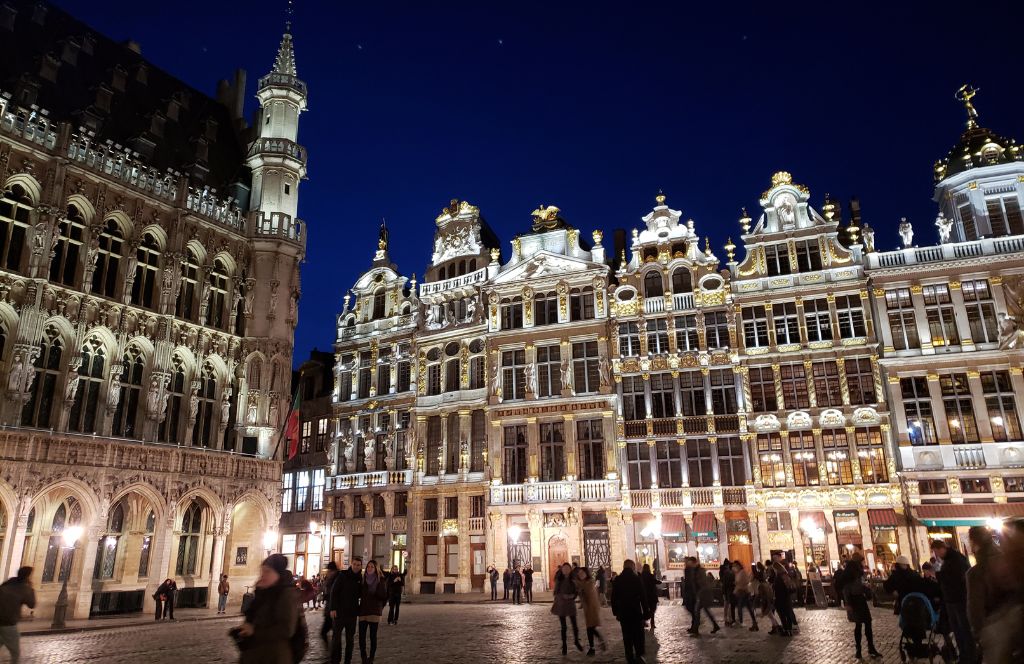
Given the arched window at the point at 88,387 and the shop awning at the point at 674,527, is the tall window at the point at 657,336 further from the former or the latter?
the arched window at the point at 88,387

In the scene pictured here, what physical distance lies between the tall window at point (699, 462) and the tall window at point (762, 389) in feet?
9.19

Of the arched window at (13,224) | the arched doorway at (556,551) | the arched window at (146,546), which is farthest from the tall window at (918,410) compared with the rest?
the arched window at (13,224)

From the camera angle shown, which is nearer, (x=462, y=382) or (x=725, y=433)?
(x=725, y=433)

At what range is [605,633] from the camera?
16266mm

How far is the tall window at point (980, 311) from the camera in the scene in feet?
98.0

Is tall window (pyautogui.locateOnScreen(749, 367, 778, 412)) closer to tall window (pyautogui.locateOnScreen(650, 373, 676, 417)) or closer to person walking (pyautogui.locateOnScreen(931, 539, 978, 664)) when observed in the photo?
tall window (pyautogui.locateOnScreen(650, 373, 676, 417))

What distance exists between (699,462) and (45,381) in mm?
25832

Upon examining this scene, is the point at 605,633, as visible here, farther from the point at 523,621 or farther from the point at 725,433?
the point at 725,433

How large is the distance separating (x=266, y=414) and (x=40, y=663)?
735 inches

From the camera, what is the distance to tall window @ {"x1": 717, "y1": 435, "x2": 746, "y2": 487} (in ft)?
103

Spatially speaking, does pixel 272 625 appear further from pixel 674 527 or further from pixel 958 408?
pixel 958 408

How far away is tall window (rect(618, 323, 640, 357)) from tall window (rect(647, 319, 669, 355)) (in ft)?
1.84

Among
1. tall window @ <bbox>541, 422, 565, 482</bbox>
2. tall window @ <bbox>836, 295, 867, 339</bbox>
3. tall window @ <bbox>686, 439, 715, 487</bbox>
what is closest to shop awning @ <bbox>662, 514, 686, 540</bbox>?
tall window @ <bbox>686, 439, 715, 487</bbox>

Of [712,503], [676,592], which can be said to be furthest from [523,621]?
[712,503]
